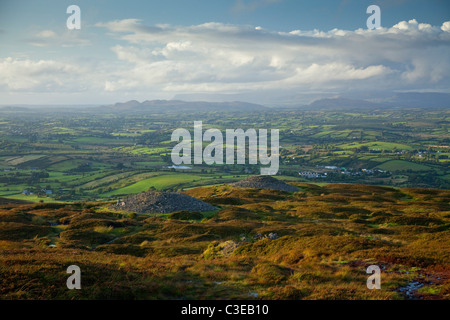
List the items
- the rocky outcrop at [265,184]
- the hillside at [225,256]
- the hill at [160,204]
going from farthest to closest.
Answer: the rocky outcrop at [265,184]
the hill at [160,204]
the hillside at [225,256]

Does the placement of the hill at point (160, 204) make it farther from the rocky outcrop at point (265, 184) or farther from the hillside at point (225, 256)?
the rocky outcrop at point (265, 184)

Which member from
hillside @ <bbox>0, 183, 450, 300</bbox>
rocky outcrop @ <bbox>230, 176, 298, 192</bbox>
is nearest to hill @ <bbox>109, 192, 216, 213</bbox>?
hillside @ <bbox>0, 183, 450, 300</bbox>

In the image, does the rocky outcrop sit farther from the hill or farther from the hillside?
the hillside

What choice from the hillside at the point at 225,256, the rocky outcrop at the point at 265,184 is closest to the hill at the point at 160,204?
the hillside at the point at 225,256

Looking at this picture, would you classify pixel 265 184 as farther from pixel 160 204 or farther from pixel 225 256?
pixel 225 256

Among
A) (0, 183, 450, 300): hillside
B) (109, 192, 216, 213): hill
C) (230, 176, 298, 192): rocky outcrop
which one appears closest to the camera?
(0, 183, 450, 300): hillside

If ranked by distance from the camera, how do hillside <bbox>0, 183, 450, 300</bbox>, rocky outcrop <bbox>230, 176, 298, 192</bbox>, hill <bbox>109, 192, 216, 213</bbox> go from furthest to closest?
1. rocky outcrop <bbox>230, 176, 298, 192</bbox>
2. hill <bbox>109, 192, 216, 213</bbox>
3. hillside <bbox>0, 183, 450, 300</bbox>

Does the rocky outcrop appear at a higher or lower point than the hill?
lower
